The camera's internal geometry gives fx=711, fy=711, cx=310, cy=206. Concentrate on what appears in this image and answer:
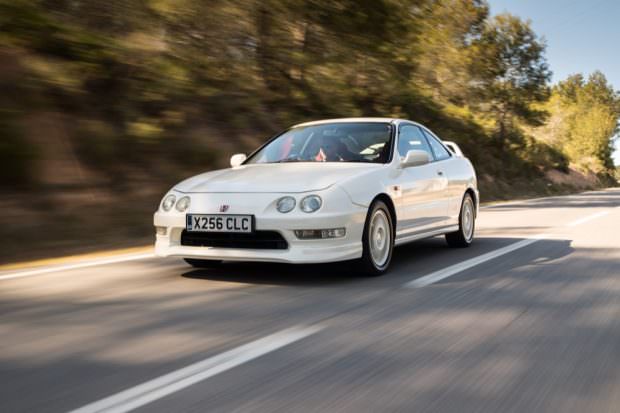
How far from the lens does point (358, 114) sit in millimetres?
20297

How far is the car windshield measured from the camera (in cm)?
661

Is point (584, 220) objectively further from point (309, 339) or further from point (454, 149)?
point (309, 339)

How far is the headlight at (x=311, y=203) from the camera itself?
5.46m

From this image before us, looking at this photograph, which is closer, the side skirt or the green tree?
the side skirt

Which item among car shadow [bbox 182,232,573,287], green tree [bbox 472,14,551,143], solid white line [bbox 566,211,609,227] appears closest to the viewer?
car shadow [bbox 182,232,573,287]

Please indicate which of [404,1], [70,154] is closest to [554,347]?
[70,154]

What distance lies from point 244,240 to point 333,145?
5.56 feet

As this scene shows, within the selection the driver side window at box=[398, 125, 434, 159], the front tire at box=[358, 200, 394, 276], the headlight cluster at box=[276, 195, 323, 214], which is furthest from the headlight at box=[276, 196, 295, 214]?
the driver side window at box=[398, 125, 434, 159]

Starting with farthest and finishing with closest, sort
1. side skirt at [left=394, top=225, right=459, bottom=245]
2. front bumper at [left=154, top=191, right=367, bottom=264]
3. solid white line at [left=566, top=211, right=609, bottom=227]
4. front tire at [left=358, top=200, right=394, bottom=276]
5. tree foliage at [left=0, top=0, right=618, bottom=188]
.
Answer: solid white line at [left=566, top=211, right=609, bottom=227] → tree foliage at [left=0, top=0, right=618, bottom=188] → side skirt at [left=394, top=225, right=459, bottom=245] → front tire at [left=358, top=200, right=394, bottom=276] → front bumper at [left=154, top=191, right=367, bottom=264]

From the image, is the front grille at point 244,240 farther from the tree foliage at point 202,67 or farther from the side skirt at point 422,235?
the tree foliage at point 202,67

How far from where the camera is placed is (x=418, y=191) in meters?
6.95

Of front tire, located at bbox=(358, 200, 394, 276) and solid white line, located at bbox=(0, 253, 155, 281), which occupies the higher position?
front tire, located at bbox=(358, 200, 394, 276)

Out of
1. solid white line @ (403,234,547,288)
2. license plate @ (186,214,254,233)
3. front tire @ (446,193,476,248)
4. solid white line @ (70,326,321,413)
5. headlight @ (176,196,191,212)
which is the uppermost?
headlight @ (176,196,191,212)

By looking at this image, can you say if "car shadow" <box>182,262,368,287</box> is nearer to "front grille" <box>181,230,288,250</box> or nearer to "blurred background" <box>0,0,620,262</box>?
"front grille" <box>181,230,288,250</box>
